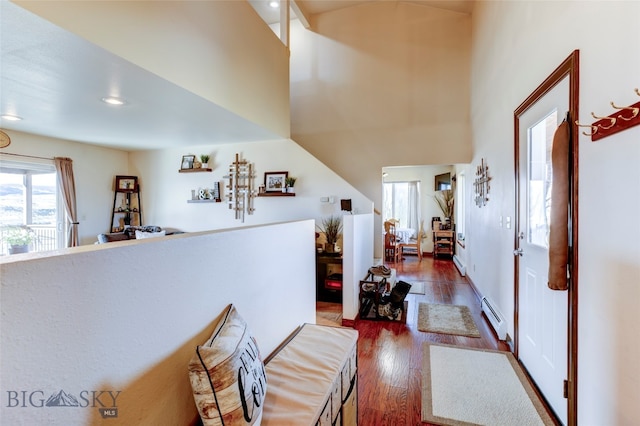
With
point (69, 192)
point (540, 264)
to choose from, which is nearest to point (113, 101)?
point (69, 192)

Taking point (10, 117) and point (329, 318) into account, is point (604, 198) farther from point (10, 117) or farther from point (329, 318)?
point (10, 117)

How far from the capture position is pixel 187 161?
5090mm

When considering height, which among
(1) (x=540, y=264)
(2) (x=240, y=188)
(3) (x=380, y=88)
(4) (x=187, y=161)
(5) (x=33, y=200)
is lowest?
(1) (x=540, y=264)

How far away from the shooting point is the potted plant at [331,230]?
13.8 feet

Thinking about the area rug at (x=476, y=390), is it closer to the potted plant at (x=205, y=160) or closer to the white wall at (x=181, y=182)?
the white wall at (x=181, y=182)

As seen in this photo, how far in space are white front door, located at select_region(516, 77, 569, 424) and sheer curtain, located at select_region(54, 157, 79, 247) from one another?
616cm

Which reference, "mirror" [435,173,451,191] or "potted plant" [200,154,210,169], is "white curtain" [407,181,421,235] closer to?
"mirror" [435,173,451,191]

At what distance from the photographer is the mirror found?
7258mm

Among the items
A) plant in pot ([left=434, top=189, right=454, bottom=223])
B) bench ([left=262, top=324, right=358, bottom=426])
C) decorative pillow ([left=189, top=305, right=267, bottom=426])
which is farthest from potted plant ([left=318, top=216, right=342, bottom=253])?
plant in pot ([left=434, top=189, right=454, bottom=223])

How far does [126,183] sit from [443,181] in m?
7.13

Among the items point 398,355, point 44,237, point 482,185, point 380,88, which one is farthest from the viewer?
point 380,88

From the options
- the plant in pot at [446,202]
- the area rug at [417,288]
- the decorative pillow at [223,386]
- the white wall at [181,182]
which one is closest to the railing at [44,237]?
the white wall at [181,182]

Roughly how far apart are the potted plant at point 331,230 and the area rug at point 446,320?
1.45 metres

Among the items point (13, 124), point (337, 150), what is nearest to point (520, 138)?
point (337, 150)
